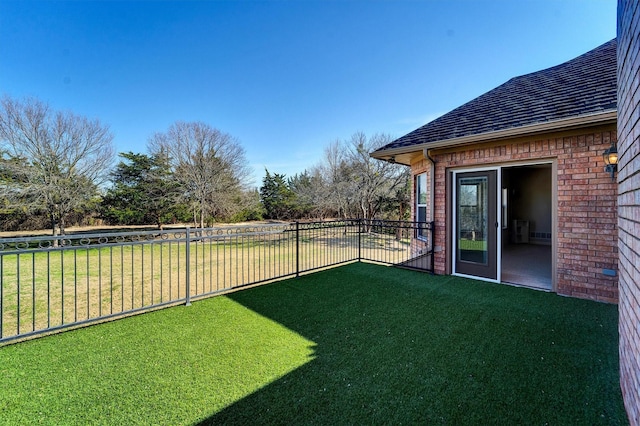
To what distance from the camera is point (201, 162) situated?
16.4 metres

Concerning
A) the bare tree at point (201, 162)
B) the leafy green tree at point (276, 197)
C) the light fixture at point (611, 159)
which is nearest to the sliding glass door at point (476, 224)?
the light fixture at point (611, 159)

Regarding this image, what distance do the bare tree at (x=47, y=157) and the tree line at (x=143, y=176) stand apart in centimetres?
3

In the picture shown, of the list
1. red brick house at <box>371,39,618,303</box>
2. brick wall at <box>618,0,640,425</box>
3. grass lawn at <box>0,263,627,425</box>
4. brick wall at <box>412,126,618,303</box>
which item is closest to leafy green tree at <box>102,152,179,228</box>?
red brick house at <box>371,39,618,303</box>

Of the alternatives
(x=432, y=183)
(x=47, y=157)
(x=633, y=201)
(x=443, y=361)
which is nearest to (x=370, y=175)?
(x=432, y=183)

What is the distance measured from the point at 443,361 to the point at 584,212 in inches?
145

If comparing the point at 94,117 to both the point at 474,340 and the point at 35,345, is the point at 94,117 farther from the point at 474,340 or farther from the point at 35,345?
the point at 474,340

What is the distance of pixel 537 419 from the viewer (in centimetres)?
184

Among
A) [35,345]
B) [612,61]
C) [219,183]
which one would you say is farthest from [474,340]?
[219,183]

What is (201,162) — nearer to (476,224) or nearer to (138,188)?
(138,188)

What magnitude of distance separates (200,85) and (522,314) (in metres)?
14.9

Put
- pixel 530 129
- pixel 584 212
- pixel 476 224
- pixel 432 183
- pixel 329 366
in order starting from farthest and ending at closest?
pixel 432 183 → pixel 476 224 → pixel 530 129 → pixel 584 212 → pixel 329 366

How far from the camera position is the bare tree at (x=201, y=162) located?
16203mm

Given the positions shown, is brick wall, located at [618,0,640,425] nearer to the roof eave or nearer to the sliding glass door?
the roof eave

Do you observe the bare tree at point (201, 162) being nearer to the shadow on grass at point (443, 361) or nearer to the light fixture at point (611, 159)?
the shadow on grass at point (443, 361)
